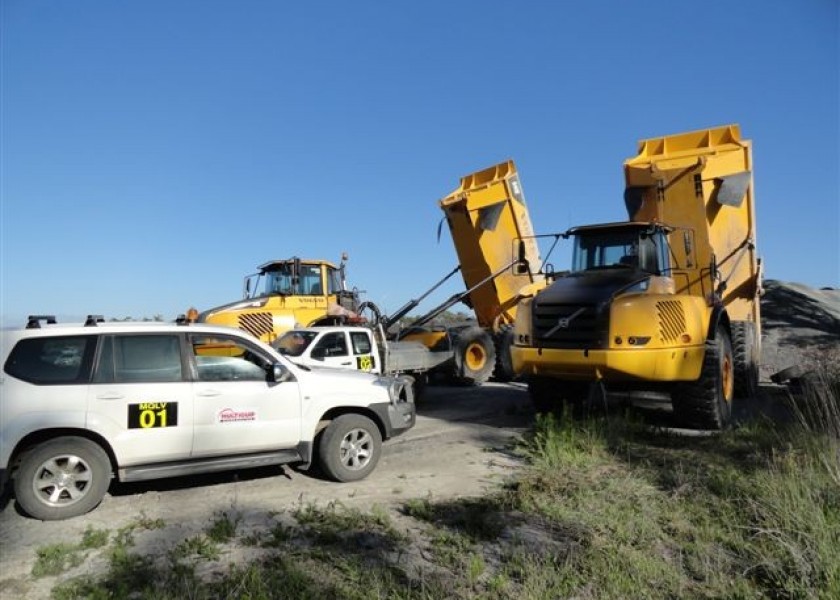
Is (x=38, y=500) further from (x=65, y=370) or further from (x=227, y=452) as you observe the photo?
(x=227, y=452)

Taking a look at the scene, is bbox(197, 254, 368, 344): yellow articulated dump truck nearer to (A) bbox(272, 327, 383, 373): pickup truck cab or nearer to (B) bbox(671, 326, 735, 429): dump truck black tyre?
(A) bbox(272, 327, 383, 373): pickup truck cab

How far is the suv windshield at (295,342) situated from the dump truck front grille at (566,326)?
3.88 m

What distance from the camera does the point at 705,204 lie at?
10.5 meters

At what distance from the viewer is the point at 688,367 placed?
8234 mm

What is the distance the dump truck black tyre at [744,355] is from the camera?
11102 millimetres

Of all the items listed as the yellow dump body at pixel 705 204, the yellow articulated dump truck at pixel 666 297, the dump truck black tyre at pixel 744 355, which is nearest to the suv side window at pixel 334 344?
the yellow articulated dump truck at pixel 666 297

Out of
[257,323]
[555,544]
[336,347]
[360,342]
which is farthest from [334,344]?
[555,544]

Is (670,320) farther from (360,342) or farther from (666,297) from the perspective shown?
(360,342)

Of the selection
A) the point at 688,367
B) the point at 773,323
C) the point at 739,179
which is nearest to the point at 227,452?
the point at 688,367

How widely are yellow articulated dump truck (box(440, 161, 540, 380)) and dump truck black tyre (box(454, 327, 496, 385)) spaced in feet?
1.02

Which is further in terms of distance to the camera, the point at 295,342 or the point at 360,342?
the point at 360,342

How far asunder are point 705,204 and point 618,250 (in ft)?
7.10

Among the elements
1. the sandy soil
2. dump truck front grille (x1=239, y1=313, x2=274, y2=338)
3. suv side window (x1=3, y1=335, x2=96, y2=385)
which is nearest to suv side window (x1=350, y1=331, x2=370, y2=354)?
the sandy soil

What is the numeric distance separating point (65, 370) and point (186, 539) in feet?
6.70
